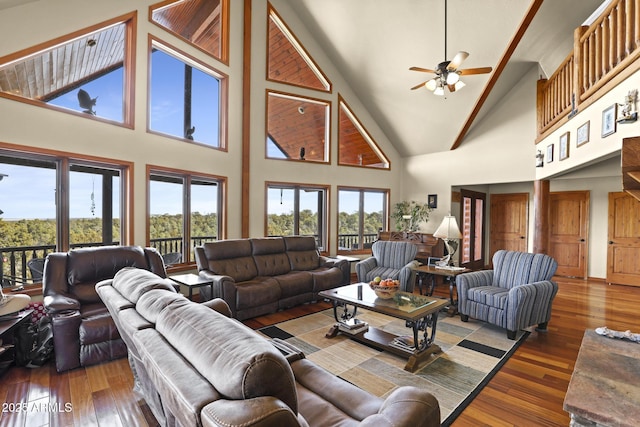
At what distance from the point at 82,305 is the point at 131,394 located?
4.26 feet

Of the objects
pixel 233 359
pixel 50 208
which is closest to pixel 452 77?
pixel 233 359

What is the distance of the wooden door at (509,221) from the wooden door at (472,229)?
0.25m

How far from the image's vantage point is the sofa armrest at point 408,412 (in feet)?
3.83

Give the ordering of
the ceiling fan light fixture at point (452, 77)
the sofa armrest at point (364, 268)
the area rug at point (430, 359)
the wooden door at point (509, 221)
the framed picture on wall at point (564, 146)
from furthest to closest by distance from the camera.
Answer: the wooden door at point (509, 221)
the sofa armrest at point (364, 268)
the framed picture on wall at point (564, 146)
the ceiling fan light fixture at point (452, 77)
the area rug at point (430, 359)

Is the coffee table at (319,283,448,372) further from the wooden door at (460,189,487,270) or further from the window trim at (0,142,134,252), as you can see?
the wooden door at (460,189,487,270)

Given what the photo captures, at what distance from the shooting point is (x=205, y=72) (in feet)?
17.0

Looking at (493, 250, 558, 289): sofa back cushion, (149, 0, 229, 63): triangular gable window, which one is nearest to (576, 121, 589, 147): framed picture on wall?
(493, 250, 558, 289): sofa back cushion

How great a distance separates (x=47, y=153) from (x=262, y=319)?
318cm

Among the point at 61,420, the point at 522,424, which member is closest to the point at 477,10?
the point at 522,424

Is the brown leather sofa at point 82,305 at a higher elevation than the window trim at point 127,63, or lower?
lower

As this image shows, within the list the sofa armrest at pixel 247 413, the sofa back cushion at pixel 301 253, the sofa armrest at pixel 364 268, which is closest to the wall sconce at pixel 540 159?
the sofa armrest at pixel 364 268

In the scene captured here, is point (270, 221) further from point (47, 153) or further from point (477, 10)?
point (477, 10)

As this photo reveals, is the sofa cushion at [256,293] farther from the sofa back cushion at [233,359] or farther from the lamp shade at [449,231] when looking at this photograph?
the sofa back cushion at [233,359]

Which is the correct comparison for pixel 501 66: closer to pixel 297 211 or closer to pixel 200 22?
pixel 297 211
